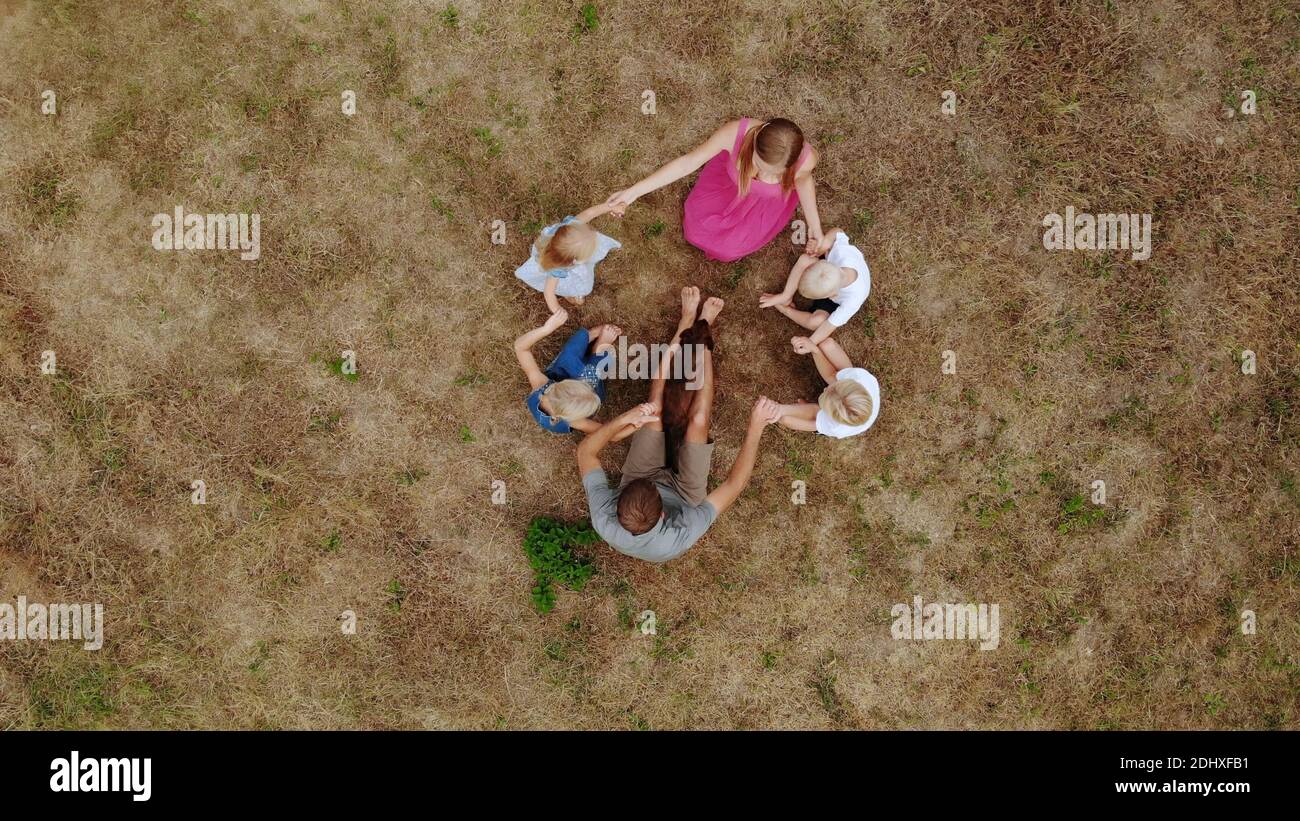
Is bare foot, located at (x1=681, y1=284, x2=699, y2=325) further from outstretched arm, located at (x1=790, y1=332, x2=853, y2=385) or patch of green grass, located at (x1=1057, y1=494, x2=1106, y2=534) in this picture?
patch of green grass, located at (x1=1057, y1=494, x2=1106, y2=534)

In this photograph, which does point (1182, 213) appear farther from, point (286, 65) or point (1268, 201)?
point (286, 65)

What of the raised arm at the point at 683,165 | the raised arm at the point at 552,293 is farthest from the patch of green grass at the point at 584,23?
the raised arm at the point at 552,293

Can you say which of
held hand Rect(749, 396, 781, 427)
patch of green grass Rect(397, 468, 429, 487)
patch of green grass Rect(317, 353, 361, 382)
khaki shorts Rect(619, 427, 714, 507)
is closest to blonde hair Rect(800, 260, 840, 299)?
held hand Rect(749, 396, 781, 427)

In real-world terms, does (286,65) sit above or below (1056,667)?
above

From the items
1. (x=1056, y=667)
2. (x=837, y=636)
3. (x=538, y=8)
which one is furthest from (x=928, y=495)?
(x=538, y=8)
